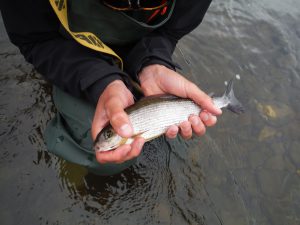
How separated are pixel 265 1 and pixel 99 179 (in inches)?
199

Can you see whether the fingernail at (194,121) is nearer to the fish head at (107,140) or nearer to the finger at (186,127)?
the finger at (186,127)

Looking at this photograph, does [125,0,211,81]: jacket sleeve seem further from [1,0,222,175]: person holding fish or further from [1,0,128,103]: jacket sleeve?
[1,0,128,103]: jacket sleeve

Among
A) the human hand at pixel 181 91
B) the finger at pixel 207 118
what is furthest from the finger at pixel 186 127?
the finger at pixel 207 118

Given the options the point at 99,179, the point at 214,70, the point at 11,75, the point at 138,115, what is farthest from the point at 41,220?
the point at 214,70

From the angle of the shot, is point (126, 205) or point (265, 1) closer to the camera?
point (126, 205)

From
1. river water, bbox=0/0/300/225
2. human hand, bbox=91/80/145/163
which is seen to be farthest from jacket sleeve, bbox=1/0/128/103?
river water, bbox=0/0/300/225

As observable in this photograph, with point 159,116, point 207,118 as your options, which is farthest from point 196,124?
point 159,116

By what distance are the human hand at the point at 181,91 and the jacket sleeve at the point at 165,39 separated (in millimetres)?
87

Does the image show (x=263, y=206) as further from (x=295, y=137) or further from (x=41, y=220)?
(x=41, y=220)

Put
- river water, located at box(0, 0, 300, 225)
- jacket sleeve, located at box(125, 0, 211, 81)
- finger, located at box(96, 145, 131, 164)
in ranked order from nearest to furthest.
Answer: finger, located at box(96, 145, 131, 164) < jacket sleeve, located at box(125, 0, 211, 81) < river water, located at box(0, 0, 300, 225)

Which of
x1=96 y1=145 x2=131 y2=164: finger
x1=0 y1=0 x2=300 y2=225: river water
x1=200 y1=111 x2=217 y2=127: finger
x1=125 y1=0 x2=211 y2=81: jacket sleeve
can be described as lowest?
x1=0 y1=0 x2=300 y2=225: river water

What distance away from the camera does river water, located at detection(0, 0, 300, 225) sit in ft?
9.84

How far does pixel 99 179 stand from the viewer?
3.14 meters

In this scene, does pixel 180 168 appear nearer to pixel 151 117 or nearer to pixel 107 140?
pixel 151 117
